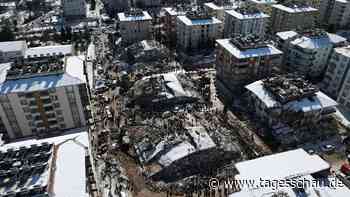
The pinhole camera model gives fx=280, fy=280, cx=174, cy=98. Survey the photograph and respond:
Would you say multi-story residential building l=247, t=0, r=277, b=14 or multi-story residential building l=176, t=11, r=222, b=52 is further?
multi-story residential building l=247, t=0, r=277, b=14

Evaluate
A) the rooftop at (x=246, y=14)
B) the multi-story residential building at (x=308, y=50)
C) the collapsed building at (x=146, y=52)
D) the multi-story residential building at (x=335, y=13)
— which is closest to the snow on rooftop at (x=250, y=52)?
the multi-story residential building at (x=308, y=50)

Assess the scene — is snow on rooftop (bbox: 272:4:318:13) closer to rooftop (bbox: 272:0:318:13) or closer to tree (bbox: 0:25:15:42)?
rooftop (bbox: 272:0:318:13)

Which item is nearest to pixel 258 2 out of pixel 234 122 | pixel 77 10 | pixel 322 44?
pixel 322 44

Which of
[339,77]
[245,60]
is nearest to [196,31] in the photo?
[245,60]

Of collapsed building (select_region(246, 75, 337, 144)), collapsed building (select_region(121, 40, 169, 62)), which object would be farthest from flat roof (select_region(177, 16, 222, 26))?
collapsed building (select_region(246, 75, 337, 144))

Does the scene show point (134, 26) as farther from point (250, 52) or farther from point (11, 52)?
point (250, 52)

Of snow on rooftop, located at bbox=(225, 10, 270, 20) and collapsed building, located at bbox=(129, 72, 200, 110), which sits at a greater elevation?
snow on rooftop, located at bbox=(225, 10, 270, 20)
